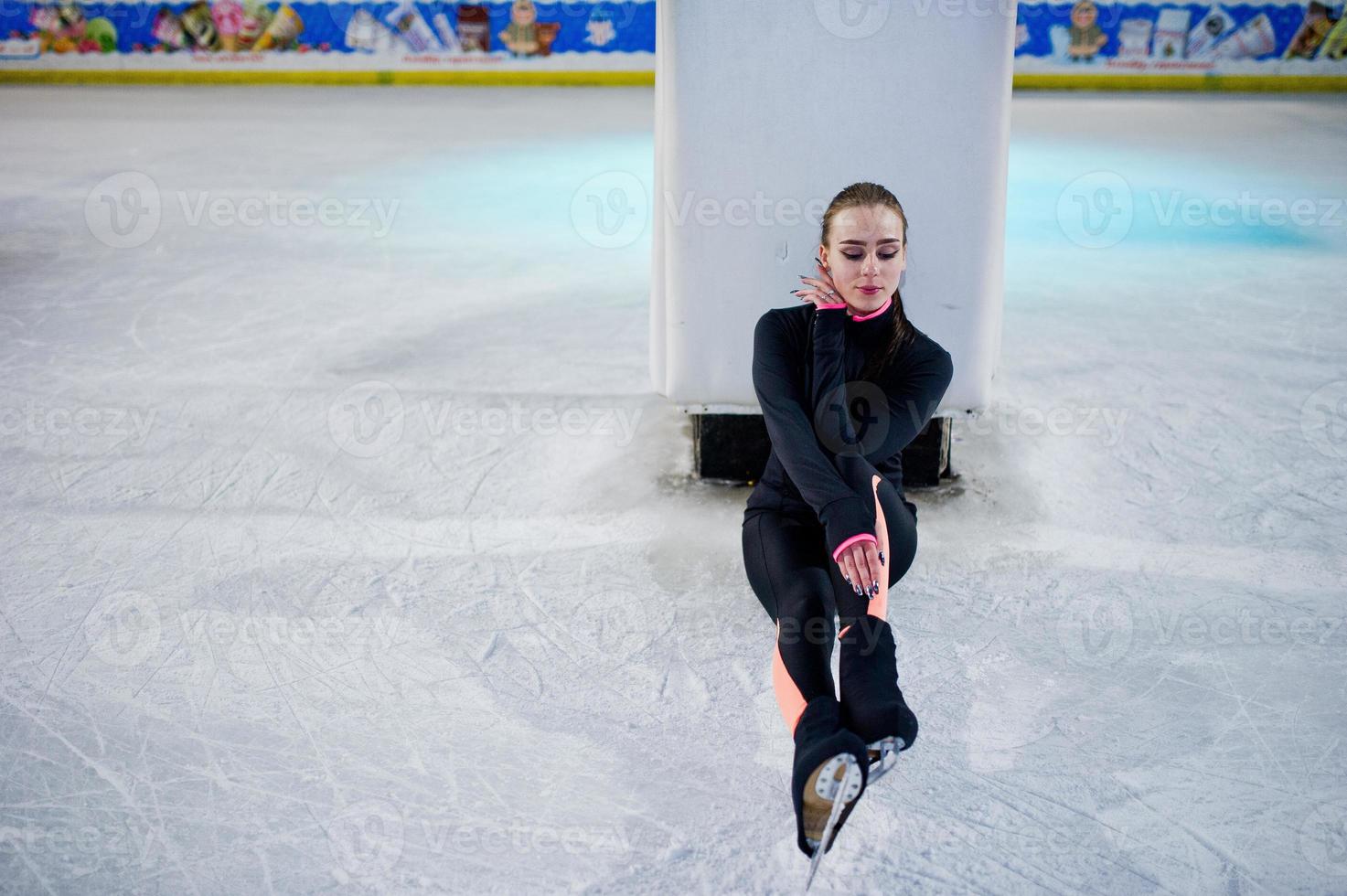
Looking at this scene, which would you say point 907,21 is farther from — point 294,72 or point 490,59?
point 294,72

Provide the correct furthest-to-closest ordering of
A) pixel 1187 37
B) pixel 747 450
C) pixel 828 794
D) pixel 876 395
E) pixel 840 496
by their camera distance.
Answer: pixel 1187 37 < pixel 747 450 < pixel 876 395 < pixel 840 496 < pixel 828 794

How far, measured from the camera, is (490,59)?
11812mm

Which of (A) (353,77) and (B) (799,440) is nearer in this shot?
(B) (799,440)

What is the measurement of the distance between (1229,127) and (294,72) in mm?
9282

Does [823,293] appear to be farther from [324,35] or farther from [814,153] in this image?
[324,35]

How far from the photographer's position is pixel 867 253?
2.03 metres

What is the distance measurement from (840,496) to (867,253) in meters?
0.50

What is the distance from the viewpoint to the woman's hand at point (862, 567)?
5.78 ft

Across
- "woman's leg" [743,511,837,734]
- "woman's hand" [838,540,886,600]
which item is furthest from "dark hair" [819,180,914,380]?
"woman's hand" [838,540,886,600]

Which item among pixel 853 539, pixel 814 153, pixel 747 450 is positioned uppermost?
pixel 814 153

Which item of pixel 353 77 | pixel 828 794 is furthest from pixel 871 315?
pixel 353 77

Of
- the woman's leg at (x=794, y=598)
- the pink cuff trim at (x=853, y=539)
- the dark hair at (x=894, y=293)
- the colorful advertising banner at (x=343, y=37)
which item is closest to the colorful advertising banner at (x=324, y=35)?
the colorful advertising banner at (x=343, y=37)

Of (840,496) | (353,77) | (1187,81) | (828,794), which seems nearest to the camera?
(828,794)

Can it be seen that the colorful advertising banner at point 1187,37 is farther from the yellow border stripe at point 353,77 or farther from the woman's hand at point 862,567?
the woman's hand at point 862,567
